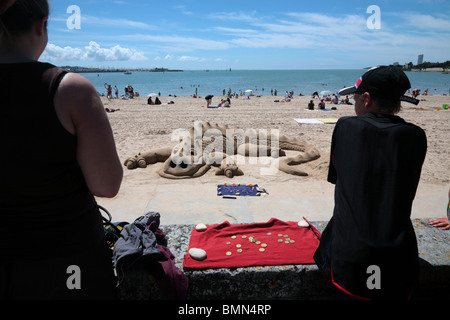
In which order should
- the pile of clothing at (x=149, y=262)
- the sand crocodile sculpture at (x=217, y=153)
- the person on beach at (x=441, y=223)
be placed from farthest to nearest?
the sand crocodile sculpture at (x=217, y=153) < the person on beach at (x=441, y=223) < the pile of clothing at (x=149, y=262)

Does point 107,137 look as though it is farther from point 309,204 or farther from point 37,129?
point 309,204

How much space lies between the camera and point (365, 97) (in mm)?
1822

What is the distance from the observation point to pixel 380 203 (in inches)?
63.3

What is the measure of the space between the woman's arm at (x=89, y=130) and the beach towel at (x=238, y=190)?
514 centimetres

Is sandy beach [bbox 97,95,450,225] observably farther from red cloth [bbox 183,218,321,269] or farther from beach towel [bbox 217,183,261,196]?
red cloth [bbox 183,218,321,269]

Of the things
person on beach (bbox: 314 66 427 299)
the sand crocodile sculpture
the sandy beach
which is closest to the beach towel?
the sandy beach

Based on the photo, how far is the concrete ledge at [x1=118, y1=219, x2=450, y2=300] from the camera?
2104mm

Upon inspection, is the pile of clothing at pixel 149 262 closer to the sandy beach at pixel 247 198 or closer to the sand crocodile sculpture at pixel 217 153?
the sandy beach at pixel 247 198

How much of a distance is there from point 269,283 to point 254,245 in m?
0.38

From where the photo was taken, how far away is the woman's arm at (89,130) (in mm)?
1115

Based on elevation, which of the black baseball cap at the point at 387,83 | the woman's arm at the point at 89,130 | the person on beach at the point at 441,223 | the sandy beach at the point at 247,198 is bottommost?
the sandy beach at the point at 247,198

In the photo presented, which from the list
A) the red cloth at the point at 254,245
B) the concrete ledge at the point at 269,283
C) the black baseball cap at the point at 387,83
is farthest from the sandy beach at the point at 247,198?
the black baseball cap at the point at 387,83
